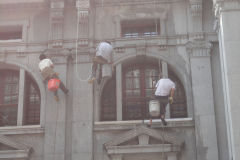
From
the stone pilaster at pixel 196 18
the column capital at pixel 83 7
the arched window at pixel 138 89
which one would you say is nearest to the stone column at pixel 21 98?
the column capital at pixel 83 7

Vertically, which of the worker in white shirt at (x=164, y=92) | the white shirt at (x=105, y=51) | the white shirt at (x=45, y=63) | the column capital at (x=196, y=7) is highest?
the column capital at (x=196, y=7)

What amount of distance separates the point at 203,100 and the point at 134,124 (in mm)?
3079

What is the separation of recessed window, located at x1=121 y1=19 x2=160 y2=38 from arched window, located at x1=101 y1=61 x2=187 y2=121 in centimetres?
149

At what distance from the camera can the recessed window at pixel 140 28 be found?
21.1 m

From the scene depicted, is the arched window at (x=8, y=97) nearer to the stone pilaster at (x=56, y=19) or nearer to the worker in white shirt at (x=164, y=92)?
the stone pilaster at (x=56, y=19)

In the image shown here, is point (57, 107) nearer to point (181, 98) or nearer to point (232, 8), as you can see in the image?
point (181, 98)

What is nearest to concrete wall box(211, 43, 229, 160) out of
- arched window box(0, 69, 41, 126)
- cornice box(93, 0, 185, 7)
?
cornice box(93, 0, 185, 7)

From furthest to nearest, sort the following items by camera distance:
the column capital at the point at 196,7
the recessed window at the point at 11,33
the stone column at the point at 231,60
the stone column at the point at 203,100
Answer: the recessed window at the point at 11,33
the column capital at the point at 196,7
the stone column at the point at 203,100
the stone column at the point at 231,60

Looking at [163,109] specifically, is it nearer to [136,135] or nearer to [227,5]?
[136,135]

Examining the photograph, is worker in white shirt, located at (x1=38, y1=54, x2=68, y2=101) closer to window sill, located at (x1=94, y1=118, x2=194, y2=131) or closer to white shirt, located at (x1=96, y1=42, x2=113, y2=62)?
white shirt, located at (x1=96, y1=42, x2=113, y2=62)

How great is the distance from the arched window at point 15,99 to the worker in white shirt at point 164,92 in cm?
585

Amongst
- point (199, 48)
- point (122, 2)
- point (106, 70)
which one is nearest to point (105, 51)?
point (106, 70)

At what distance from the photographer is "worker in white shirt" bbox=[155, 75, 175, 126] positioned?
698 inches

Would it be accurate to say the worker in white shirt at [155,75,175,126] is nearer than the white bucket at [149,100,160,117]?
No
